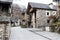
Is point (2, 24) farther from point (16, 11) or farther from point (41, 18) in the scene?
point (16, 11)

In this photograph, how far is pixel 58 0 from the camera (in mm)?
28672

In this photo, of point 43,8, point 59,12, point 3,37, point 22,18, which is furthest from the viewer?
point 22,18

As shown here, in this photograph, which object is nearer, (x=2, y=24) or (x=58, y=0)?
(x=2, y=24)

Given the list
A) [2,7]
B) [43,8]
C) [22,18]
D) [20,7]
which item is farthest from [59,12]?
[20,7]

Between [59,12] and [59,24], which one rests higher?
[59,12]

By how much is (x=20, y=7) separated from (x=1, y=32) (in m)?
60.3

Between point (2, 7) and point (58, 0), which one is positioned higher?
point (58, 0)

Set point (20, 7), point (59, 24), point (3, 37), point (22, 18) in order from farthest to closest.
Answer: point (20, 7) < point (22, 18) < point (59, 24) < point (3, 37)

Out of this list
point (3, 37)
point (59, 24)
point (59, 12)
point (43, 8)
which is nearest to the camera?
point (3, 37)

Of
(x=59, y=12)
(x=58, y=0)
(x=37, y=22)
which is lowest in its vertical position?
(x=37, y=22)

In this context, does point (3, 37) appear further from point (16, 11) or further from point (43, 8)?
point (16, 11)

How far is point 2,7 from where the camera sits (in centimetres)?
1298

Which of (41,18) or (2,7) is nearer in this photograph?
(2,7)

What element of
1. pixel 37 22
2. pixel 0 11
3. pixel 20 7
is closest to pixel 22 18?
pixel 20 7
